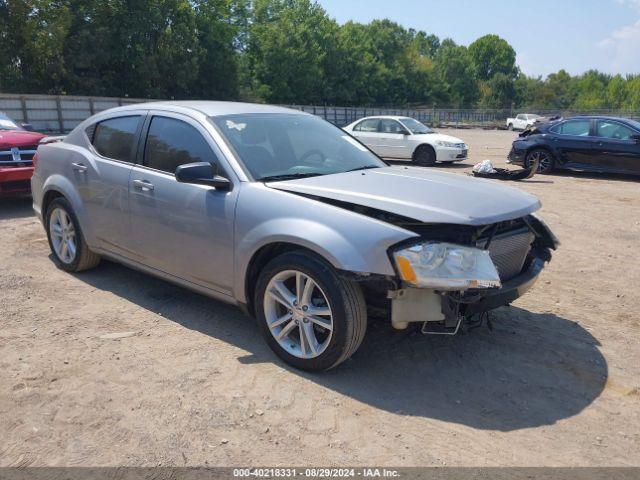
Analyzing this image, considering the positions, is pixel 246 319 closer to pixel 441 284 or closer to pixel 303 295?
pixel 303 295

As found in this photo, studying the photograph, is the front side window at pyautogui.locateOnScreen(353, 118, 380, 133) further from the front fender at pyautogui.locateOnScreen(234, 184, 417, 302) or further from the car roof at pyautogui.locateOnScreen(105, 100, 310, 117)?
the front fender at pyautogui.locateOnScreen(234, 184, 417, 302)

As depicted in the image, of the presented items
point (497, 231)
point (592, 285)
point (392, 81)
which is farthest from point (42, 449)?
point (392, 81)

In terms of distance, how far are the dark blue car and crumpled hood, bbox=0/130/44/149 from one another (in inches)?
467

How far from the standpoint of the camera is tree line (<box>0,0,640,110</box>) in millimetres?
37781

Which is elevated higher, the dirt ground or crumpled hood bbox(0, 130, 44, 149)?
crumpled hood bbox(0, 130, 44, 149)

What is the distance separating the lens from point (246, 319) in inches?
182

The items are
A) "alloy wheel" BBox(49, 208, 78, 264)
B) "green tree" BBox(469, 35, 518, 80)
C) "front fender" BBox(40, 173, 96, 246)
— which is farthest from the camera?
"green tree" BBox(469, 35, 518, 80)

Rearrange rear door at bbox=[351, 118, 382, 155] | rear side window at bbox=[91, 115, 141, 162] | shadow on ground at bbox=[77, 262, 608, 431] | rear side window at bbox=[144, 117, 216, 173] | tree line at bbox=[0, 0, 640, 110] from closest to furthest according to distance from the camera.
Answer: shadow on ground at bbox=[77, 262, 608, 431] < rear side window at bbox=[144, 117, 216, 173] < rear side window at bbox=[91, 115, 141, 162] < rear door at bbox=[351, 118, 382, 155] < tree line at bbox=[0, 0, 640, 110]

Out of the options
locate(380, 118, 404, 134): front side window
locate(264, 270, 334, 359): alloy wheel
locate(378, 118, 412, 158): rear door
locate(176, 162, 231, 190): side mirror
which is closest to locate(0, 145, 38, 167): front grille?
locate(176, 162, 231, 190): side mirror

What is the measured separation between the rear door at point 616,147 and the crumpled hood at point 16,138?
40.7ft

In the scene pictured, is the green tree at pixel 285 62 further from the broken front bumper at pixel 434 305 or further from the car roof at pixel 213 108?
the broken front bumper at pixel 434 305

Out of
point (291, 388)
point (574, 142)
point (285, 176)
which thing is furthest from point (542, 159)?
point (291, 388)

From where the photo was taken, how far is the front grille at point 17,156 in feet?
28.0

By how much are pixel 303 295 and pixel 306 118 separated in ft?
6.63
